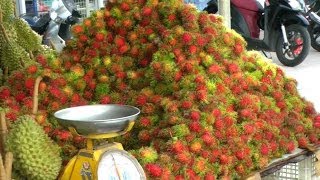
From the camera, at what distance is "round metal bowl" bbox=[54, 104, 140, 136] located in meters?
1.47

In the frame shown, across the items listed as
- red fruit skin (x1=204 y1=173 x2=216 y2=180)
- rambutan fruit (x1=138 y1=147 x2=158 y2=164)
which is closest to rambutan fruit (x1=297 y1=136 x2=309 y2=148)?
red fruit skin (x1=204 y1=173 x2=216 y2=180)

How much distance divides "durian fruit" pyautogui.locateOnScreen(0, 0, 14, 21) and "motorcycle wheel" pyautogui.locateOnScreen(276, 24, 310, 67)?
5.26 m

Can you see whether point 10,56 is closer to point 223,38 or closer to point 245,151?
point 223,38

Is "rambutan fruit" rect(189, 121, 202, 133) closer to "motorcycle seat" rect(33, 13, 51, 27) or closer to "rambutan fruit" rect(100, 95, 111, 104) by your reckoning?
"rambutan fruit" rect(100, 95, 111, 104)

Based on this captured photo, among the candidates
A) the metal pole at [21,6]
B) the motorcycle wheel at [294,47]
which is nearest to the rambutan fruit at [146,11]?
the motorcycle wheel at [294,47]

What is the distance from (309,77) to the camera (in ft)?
22.3

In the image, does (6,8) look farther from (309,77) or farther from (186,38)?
(309,77)

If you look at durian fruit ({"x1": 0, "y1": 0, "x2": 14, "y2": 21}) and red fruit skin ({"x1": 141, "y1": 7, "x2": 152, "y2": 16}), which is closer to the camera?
red fruit skin ({"x1": 141, "y1": 7, "x2": 152, "y2": 16})

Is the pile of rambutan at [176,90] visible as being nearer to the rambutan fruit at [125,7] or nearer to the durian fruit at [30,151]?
the rambutan fruit at [125,7]

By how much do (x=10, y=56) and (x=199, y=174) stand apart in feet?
3.81

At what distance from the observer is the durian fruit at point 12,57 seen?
99.3 inches

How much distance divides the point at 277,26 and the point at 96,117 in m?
6.08

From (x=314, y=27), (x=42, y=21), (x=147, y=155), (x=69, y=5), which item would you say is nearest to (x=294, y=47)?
(x=314, y=27)

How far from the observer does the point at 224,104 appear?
2074mm
